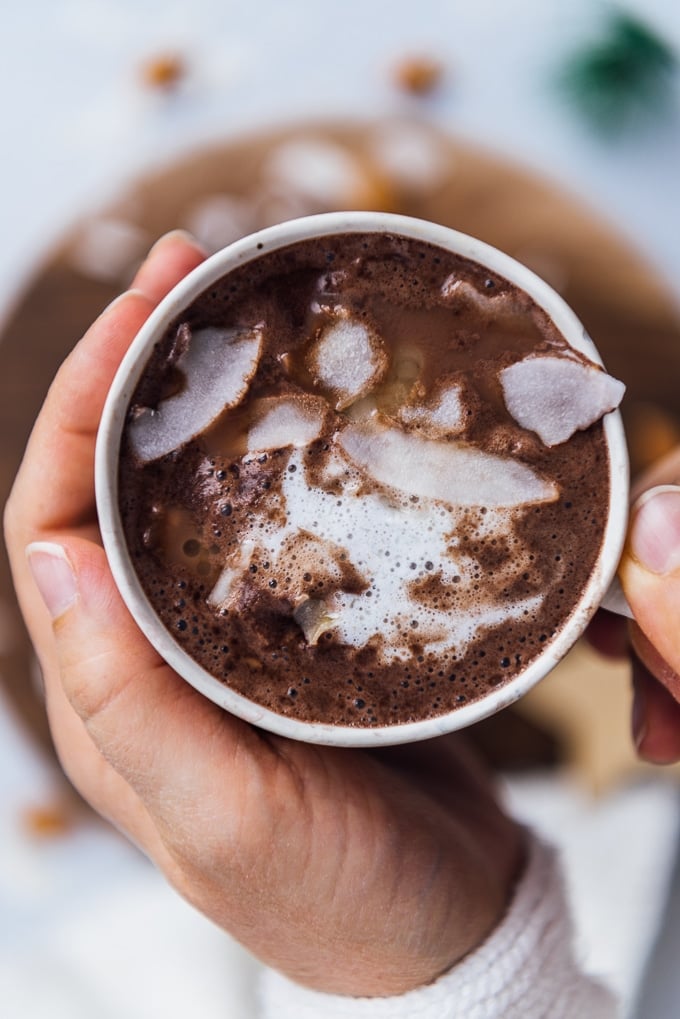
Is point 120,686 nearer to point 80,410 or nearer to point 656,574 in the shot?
point 80,410

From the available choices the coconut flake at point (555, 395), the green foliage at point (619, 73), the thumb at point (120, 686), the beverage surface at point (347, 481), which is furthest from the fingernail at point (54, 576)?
the green foliage at point (619, 73)

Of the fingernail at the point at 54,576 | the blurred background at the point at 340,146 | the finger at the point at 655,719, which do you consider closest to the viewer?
the fingernail at the point at 54,576

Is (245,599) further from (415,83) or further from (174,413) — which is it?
(415,83)

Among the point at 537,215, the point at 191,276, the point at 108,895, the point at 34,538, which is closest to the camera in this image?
the point at 191,276

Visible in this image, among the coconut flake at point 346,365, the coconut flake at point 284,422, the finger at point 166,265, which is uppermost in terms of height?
the finger at point 166,265

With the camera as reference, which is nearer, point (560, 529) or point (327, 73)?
point (560, 529)

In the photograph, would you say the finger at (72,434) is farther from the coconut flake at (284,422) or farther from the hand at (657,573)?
the hand at (657,573)

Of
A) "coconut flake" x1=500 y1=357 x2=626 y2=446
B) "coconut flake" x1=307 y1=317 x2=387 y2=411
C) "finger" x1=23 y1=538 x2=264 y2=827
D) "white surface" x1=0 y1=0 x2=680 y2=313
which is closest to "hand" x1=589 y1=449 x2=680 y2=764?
"coconut flake" x1=500 y1=357 x2=626 y2=446

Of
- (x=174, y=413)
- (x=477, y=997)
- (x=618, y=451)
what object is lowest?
(x=477, y=997)

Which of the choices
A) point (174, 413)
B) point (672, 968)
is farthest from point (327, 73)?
point (672, 968)
